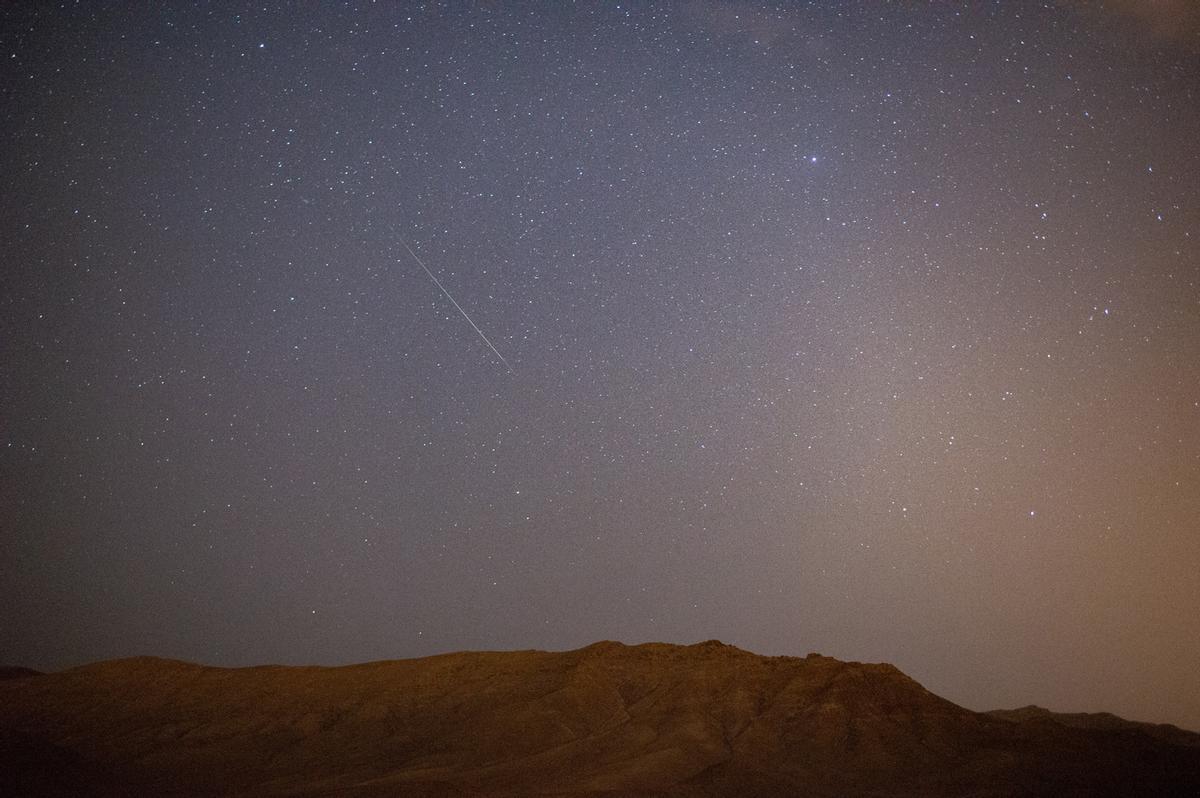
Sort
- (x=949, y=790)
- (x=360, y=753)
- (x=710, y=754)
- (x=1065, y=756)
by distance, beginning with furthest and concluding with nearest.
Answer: (x=360, y=753) → (x=710, y=754) → (x=1065, y=756) → (x=949, y=790)

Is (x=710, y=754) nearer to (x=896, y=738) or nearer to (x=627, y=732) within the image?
(x=627, y=732)

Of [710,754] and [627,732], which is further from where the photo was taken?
[627,732]

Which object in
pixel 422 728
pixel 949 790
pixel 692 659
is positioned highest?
pixel 692 659

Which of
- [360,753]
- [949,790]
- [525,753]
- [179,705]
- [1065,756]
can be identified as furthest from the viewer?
[179,705]

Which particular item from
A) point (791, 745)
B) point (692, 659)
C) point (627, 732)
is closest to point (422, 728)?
point (627, 732)

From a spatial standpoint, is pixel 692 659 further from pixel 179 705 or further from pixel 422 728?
pixel 179 705

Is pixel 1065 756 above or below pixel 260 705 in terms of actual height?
below

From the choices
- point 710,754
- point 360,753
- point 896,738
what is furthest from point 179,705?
point 896,738
